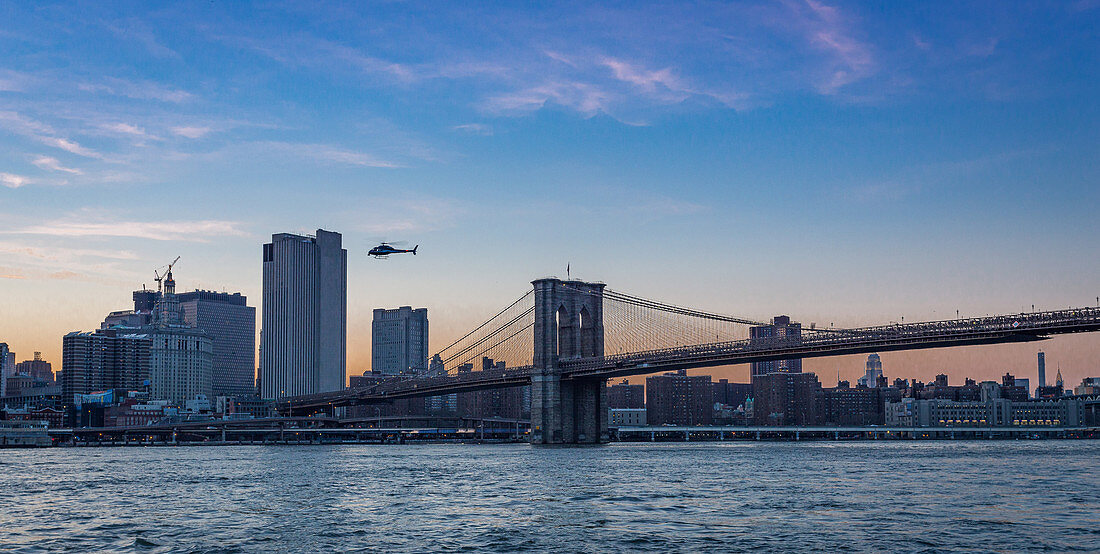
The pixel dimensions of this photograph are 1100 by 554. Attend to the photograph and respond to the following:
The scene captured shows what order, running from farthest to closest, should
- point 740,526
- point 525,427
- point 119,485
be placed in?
1. point 525,427
2. point 119,485
3. point 740,526

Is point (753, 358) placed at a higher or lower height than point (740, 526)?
higher

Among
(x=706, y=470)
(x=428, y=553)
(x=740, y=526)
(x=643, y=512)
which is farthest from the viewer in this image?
(x=706, y=470)

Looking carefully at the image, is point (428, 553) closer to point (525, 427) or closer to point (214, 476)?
point (214, 476)

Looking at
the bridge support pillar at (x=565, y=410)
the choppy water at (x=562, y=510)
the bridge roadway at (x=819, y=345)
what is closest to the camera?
the choppy water at (x=562, y=510)

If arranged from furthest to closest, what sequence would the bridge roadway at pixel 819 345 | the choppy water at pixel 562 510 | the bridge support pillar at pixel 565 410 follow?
the bridge support pillar at pixel 565 410 < the bridge roadway at pixel 819 345 < the choppy water at pixel 562 510

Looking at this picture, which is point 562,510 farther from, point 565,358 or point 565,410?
point 565,358

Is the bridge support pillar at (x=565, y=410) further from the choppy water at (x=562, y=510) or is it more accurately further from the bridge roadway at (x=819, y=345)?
the choppy water at (x=562, y=510)

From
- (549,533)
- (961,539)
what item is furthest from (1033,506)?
(549,533)

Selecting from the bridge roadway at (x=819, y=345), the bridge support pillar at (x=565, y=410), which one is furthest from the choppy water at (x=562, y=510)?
the bridge support pillar at (x=565, y=410)
